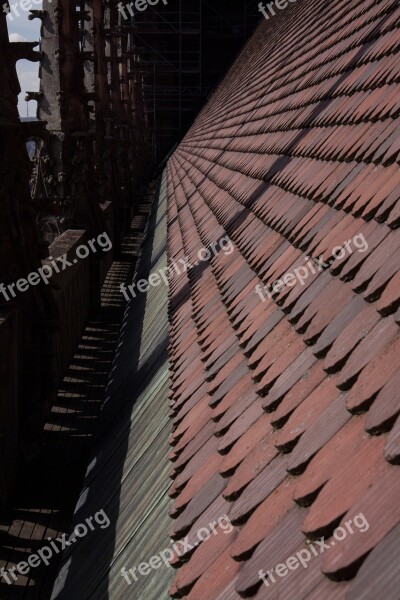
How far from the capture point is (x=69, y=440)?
7.16 m

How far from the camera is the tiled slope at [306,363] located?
1508mm

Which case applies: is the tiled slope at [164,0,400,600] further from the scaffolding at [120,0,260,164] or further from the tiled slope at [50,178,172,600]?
the scaffolding at [120,0,260,164]

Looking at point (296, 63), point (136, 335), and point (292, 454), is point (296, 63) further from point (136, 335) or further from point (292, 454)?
point (292, 454)

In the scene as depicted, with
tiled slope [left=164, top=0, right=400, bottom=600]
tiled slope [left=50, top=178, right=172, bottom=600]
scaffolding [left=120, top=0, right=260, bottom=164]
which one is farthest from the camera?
scaffolding [left=120, top=0, right=260, bottom=164]

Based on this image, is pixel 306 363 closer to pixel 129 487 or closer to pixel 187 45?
pixel 129 487

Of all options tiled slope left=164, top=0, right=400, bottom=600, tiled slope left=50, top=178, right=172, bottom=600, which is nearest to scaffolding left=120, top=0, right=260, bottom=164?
tiled slope left=50, top=178, right=172, bottom=600

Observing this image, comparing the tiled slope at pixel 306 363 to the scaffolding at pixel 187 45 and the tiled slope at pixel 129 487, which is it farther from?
the scaffolding at pixel 187 45

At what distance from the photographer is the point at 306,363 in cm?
216

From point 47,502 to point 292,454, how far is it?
443cm

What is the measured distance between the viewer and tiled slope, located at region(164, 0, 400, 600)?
59.4 inches

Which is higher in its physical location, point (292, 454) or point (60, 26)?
point (60, 26)

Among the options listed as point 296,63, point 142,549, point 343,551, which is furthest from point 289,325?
point 296,63

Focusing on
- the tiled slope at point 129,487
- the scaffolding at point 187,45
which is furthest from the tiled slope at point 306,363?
the scaffolding at point 187,45

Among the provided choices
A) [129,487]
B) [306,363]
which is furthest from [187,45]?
[306,363]
